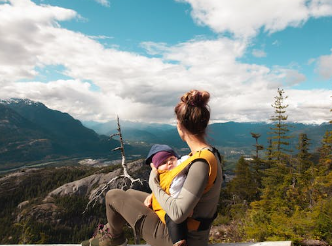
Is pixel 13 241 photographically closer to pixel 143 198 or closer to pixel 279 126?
pixel 279 126

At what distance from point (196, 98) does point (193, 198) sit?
1.07 meters

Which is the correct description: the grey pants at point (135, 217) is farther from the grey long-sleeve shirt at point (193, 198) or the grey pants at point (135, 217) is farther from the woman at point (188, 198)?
the grey long-sleeve shirt at point (193, 198)

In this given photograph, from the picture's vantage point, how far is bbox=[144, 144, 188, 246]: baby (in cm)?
256

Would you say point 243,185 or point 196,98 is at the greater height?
point 196,98

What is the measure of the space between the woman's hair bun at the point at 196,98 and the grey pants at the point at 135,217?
1.65 metres

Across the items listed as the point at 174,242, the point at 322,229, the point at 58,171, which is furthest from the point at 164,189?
the point at 58,171

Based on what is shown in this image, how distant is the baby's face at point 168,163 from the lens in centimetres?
287

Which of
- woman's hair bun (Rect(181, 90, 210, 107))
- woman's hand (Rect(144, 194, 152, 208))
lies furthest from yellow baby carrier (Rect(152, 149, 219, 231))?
woman's hair bun (Rect(181, 90, 210, 107))

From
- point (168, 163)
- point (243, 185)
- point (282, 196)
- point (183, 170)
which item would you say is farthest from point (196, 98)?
point (243, 185)

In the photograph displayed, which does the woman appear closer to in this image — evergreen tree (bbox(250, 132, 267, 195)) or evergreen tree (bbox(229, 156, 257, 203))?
evergreen tree (bbox(229, 156, 257, 203))

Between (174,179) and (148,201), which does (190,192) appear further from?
(148,201)

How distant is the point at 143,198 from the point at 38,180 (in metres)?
145

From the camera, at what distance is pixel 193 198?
2314 millimetres

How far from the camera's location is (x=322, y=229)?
5.50 metres
